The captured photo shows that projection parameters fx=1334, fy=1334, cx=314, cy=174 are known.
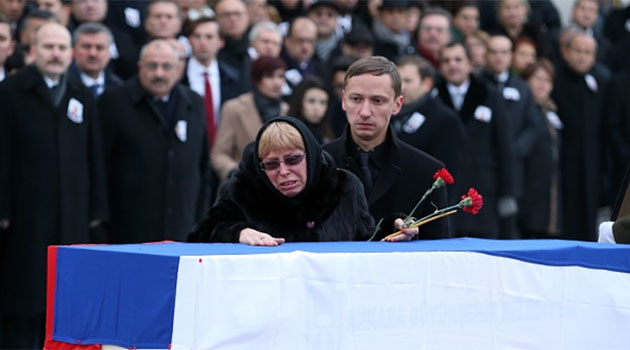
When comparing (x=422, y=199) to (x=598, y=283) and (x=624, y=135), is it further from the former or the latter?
(x=624, y=135)

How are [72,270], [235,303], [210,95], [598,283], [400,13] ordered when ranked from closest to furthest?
[235,303], [72,270], [598,283], [210,95], [400,13]

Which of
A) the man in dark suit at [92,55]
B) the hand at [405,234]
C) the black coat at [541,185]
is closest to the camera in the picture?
the hand at [405,234]

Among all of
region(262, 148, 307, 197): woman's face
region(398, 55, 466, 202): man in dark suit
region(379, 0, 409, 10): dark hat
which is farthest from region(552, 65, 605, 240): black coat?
region(262, 148, 307, 197): woman's face

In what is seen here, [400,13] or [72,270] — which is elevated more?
[400,13]

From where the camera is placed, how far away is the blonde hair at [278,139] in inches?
218

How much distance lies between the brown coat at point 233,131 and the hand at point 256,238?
527 centimetres

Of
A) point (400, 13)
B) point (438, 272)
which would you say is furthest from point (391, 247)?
point (400, 13)

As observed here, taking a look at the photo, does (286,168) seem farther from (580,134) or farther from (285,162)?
(580,134)

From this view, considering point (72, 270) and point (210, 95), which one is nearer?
point (72, 270)

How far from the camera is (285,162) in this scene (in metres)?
5.53

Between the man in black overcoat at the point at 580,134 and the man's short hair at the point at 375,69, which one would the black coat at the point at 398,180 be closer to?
the man's short hair at the point at 375,69

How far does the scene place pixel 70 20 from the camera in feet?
39.7

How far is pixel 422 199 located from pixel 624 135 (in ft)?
30.5

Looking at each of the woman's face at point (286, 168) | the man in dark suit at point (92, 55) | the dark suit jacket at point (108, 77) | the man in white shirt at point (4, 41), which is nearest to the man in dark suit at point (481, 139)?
the dark suit jacket at point (108, 77)
